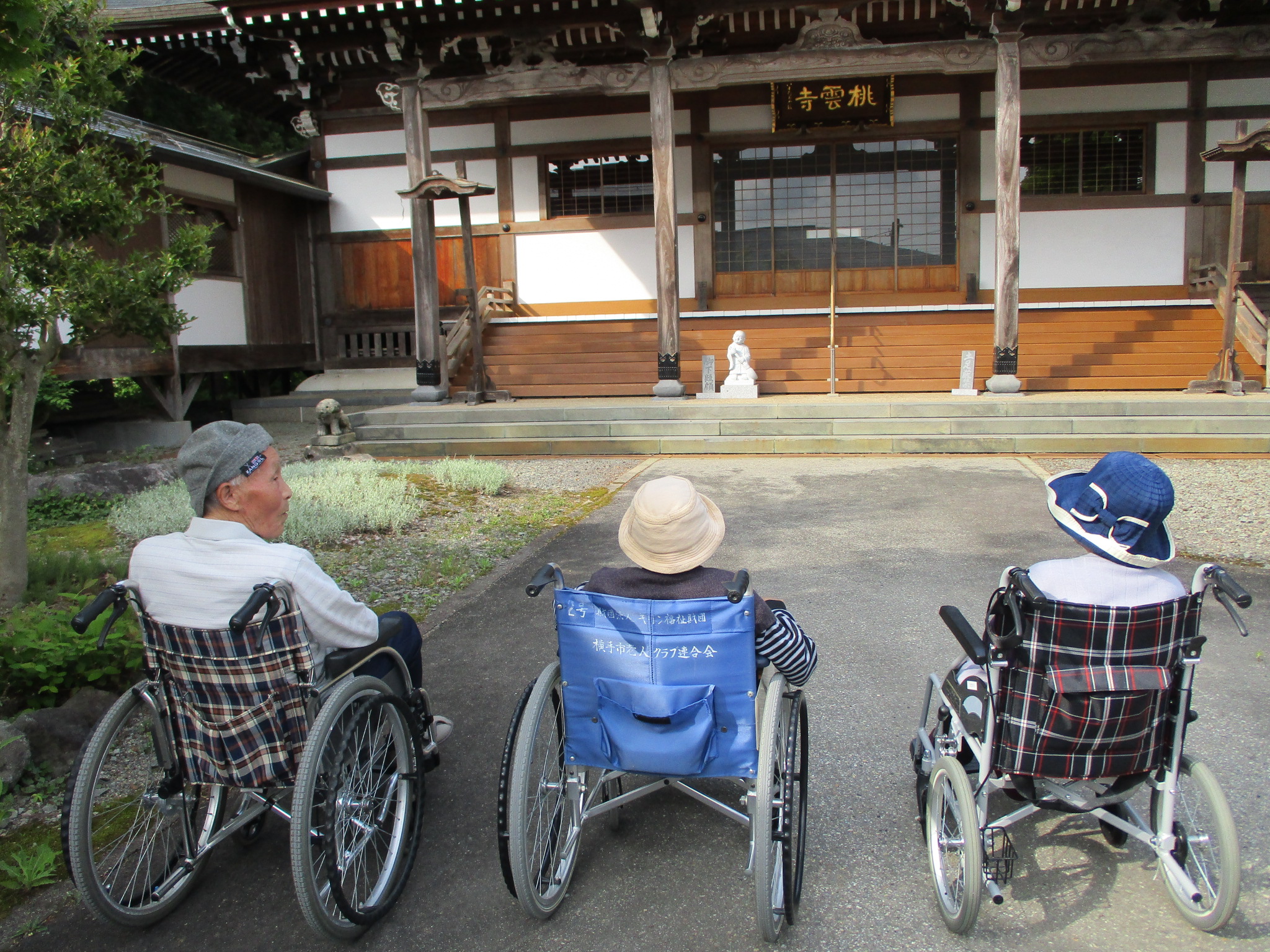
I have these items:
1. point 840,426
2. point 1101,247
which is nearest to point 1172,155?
point 1101,247

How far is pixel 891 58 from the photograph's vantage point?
10.7 m

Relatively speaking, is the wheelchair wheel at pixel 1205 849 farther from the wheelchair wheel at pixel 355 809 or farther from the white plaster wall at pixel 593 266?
the white plaster wall at pixel 593 266

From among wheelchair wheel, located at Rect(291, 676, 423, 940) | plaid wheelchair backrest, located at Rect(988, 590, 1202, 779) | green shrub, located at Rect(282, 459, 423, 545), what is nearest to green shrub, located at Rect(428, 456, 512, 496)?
green shrub, located at Rect(282, 459, 423, 545)

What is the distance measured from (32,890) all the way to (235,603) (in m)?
1.21

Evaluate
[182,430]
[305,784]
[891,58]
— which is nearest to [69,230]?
[305,784]

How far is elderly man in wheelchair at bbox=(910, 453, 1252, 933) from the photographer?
208 centimetres

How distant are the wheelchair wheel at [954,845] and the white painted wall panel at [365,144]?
14.0m

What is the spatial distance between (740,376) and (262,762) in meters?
9.56

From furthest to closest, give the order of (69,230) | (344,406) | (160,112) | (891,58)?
(160,112), (344,406), (891,58), (69,230)

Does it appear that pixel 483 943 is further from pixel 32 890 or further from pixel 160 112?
pixel 160 112

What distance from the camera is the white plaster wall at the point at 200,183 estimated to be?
12.0 m

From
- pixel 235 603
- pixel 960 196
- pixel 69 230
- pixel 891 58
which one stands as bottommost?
pixel 235 603

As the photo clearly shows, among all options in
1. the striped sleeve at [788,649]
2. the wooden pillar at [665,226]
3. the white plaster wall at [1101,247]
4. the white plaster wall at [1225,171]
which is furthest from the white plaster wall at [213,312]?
the white plaster wall at [1225,171]

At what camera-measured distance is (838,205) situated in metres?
13.5
